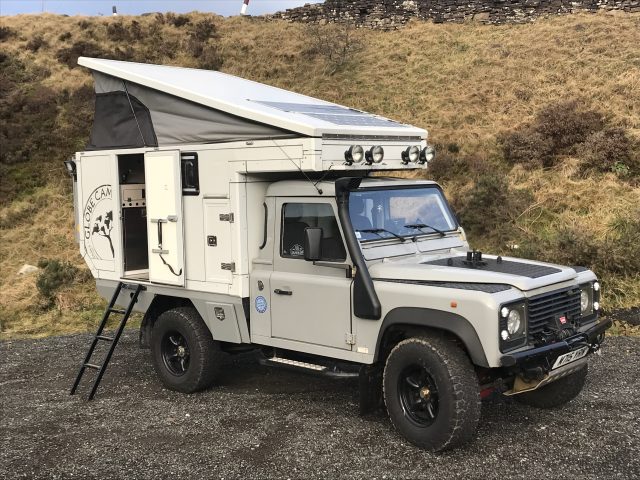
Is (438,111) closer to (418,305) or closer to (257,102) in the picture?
(257,102)

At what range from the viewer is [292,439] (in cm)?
561

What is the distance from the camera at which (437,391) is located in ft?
16.7

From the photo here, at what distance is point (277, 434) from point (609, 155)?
1188 centimetres

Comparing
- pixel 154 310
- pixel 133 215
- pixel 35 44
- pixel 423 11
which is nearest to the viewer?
pixel 154 310

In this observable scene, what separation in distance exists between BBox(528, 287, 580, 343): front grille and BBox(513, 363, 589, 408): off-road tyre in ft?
2.42

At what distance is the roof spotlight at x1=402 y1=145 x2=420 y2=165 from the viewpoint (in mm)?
6562

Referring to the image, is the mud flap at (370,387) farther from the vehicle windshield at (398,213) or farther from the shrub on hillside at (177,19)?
the shrub on hillside at (177,19)

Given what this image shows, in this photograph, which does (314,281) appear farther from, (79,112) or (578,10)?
(578,10)

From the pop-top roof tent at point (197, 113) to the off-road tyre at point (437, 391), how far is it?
83.5 inches

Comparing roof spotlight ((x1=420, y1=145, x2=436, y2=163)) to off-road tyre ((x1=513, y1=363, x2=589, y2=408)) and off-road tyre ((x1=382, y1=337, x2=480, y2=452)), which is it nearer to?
off-road tyre ((x1=382, y1=337, x2=480, y2=452))

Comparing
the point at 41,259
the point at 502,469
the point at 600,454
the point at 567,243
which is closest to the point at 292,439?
the point at 502,469

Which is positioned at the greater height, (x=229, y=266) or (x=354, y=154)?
(x=354, y=154)

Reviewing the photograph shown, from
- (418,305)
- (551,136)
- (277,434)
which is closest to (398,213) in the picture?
(418,305)

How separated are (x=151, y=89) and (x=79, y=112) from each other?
649 inches
